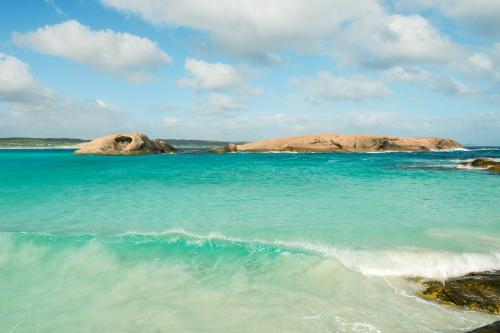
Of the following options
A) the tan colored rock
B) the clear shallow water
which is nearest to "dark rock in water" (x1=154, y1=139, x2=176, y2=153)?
the tan colored rock

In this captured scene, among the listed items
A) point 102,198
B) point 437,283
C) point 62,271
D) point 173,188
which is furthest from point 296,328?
point 173,188

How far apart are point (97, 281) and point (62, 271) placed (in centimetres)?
141

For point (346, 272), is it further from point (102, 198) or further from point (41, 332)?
point (102, 198)

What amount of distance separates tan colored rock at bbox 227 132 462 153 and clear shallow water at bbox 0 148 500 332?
236 ft

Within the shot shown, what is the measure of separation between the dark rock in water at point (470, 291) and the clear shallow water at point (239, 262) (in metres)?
0.37

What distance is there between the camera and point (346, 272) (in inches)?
360

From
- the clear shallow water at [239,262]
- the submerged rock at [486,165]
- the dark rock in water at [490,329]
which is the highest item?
the submerged rock at [486,165]

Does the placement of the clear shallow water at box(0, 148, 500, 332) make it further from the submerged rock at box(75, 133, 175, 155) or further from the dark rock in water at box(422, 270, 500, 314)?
the submerged rock at box(75, 133, 175, 155)

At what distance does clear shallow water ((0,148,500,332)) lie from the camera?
6.99 metres

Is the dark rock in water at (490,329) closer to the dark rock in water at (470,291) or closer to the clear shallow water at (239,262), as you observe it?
the clear shallow water at (239,262)

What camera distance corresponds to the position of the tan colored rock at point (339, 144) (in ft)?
295

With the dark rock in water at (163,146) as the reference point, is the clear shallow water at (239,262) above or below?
below

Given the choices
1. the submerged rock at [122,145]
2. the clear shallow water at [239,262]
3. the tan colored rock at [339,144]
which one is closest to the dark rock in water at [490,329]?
the clear shallow water at [239,262]

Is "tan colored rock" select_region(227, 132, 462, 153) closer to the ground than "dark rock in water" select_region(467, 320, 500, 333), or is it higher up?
higher up
